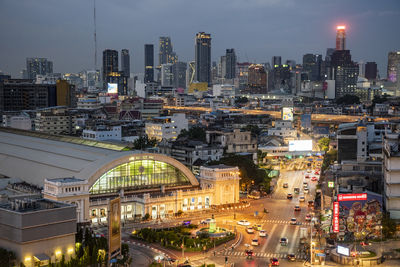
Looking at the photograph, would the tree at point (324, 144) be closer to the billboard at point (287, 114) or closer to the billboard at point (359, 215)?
the billboard at point (287, 114)

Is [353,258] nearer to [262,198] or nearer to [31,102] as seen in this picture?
[262,198]

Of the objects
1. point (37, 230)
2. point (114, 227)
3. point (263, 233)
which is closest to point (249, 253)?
point (263, 233)

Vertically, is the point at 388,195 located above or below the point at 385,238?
above

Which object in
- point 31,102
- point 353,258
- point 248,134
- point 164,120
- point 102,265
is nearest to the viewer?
point 102,265

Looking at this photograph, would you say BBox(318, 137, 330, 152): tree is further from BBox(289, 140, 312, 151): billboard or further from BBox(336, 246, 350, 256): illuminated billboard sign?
BBox(336, 246, 350, 256): illuminated billboard sign

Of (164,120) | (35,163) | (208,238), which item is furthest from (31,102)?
(208,238)

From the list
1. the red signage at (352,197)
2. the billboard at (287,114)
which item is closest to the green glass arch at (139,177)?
the red signage at (352,197)
